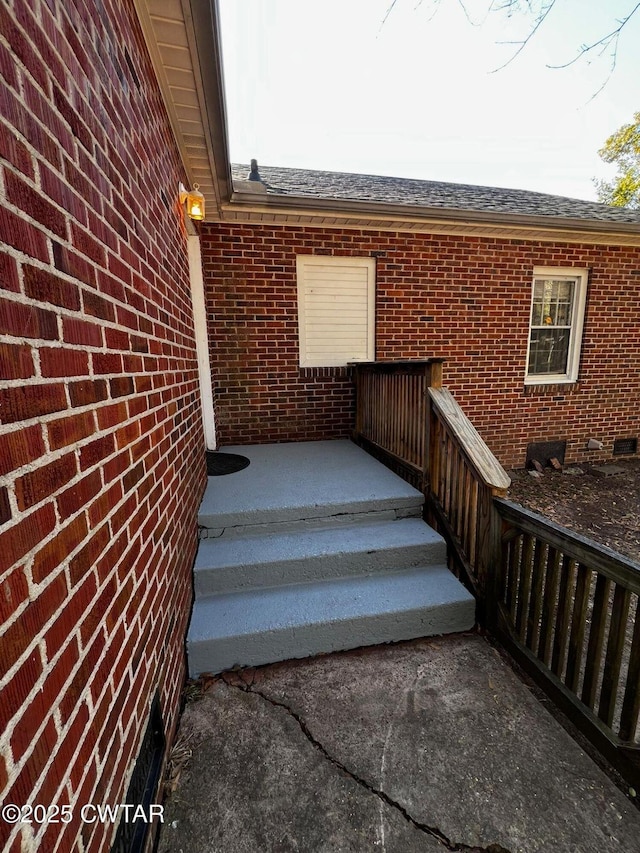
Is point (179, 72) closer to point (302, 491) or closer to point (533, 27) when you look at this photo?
point (533, 27)

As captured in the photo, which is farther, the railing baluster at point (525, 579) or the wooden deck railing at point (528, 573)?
the railing baluster at point (525, 579)

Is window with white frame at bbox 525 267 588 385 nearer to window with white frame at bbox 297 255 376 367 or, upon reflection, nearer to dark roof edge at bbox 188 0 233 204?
window with white frame at bbox 297 255 376 367

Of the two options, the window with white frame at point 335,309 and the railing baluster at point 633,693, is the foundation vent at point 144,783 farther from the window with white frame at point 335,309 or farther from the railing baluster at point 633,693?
the window with white frame at point 335,309

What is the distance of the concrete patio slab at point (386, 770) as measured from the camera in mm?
1359

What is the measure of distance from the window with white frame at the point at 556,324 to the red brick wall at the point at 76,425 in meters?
5.40

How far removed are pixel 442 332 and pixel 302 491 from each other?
10.5 ft

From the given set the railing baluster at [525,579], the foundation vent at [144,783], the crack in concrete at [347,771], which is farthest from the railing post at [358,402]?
the foundation vent at [144,783]

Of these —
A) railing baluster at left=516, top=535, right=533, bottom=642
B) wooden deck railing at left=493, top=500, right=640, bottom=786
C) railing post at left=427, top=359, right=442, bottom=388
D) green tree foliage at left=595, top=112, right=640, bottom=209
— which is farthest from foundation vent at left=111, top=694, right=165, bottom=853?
green tree foliage at left=595, top=112, right=640, bottom=209

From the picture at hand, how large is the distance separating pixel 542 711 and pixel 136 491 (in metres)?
2.19

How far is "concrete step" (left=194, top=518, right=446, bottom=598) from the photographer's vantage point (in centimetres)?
236

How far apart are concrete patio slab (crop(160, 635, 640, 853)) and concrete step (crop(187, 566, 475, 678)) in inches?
5.4

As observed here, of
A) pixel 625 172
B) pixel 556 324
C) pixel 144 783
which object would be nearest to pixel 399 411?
pixel 144 783

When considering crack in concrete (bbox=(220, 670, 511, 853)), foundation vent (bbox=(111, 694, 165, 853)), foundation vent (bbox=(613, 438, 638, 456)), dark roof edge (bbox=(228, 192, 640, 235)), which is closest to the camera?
foundation vent (bbox=(111, 694, 165, 853))

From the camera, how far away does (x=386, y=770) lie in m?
1.57
